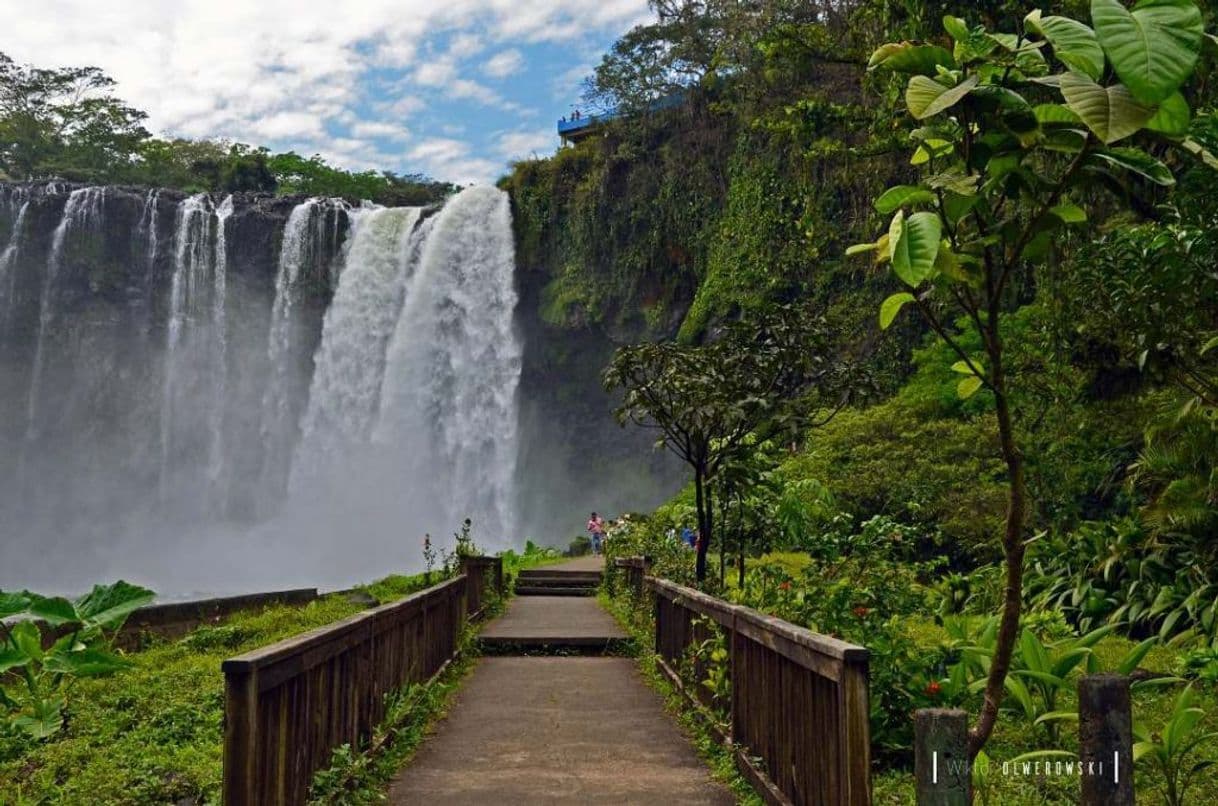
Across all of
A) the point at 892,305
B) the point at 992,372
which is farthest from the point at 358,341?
the point at 892,305

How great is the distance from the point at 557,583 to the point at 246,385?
23783 mm

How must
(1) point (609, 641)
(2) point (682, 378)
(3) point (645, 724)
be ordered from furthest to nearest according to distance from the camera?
(1) point (609, 641) < (2) point (682, 378) < (3) point (645, 724)

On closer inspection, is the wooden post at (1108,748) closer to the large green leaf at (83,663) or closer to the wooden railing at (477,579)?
the large green leaf at (83,663)

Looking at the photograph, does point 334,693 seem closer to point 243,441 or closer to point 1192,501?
point 1192,501

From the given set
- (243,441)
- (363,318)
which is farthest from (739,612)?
(243,441)

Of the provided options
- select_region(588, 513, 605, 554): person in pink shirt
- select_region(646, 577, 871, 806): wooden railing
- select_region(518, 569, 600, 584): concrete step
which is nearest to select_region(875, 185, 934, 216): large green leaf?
select_region(646, 577, 871, 806): wooden railing

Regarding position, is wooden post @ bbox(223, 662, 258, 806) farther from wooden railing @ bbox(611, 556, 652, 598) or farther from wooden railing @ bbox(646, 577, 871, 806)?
wooden railing @ bbox(611, 556, 652, 598)

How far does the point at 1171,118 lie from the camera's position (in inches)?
83.7

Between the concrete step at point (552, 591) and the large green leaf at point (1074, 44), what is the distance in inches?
675

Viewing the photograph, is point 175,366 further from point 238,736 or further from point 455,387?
point 238,736

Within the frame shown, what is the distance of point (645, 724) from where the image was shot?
6.95 m

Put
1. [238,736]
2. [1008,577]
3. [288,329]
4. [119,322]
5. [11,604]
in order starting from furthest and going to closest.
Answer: [119,322] < [288,329] < [238,736] < [1008,577] < [11,604]

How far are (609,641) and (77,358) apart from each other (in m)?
36.5

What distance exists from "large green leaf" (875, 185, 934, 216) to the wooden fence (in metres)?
2.42
